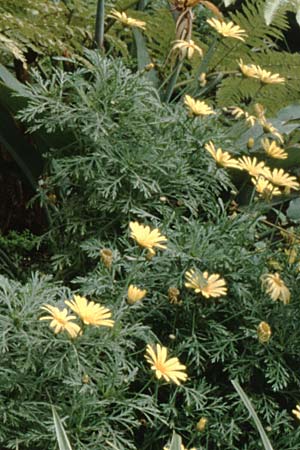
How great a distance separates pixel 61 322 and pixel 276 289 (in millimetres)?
454

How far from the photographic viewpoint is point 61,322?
1.49 meters

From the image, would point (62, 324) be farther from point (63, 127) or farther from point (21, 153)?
point (21, 153)

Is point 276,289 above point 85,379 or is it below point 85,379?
below

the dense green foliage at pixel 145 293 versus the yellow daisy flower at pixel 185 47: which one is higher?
the yellow daisy flower at pixel 185 47

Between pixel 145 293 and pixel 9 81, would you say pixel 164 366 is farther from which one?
pixel 9 81

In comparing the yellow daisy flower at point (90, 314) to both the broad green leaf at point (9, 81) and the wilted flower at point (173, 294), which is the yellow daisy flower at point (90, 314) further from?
the broad green leaf at point (9, 81)

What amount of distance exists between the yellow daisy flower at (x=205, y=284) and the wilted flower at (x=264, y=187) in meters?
0.23

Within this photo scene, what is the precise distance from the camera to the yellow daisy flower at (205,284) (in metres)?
1.68

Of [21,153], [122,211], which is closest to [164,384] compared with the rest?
[122,211]

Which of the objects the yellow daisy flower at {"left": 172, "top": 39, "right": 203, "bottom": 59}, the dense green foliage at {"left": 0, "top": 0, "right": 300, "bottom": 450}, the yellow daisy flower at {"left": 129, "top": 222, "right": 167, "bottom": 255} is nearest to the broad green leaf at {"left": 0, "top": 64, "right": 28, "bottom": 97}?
the dense green foliage at {"left": 0, "top": 0, "right": 300, "bottom": 450}

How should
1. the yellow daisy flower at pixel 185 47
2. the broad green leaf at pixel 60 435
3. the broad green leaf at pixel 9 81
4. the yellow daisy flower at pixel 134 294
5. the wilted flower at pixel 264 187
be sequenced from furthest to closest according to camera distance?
the broad green leaf at pixel 9 81 → the yellow daisy flower at pixel 185 47 → the wilted flower at pixel 264 187 → the yellow daisy flower at pixel 134 294 → the broad green leaf at pixel 60 435

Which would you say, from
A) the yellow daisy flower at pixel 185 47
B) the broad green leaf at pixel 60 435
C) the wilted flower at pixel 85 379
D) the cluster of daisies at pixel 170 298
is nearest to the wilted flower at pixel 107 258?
the cluster of daisies at pixel 170 298

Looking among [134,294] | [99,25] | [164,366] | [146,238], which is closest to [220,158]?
[146,238]

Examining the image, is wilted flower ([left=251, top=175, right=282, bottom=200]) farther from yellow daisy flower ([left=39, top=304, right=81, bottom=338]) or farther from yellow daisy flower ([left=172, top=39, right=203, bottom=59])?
yellow daisy flower ([left=39, top=304, right=81, bottom=338])
